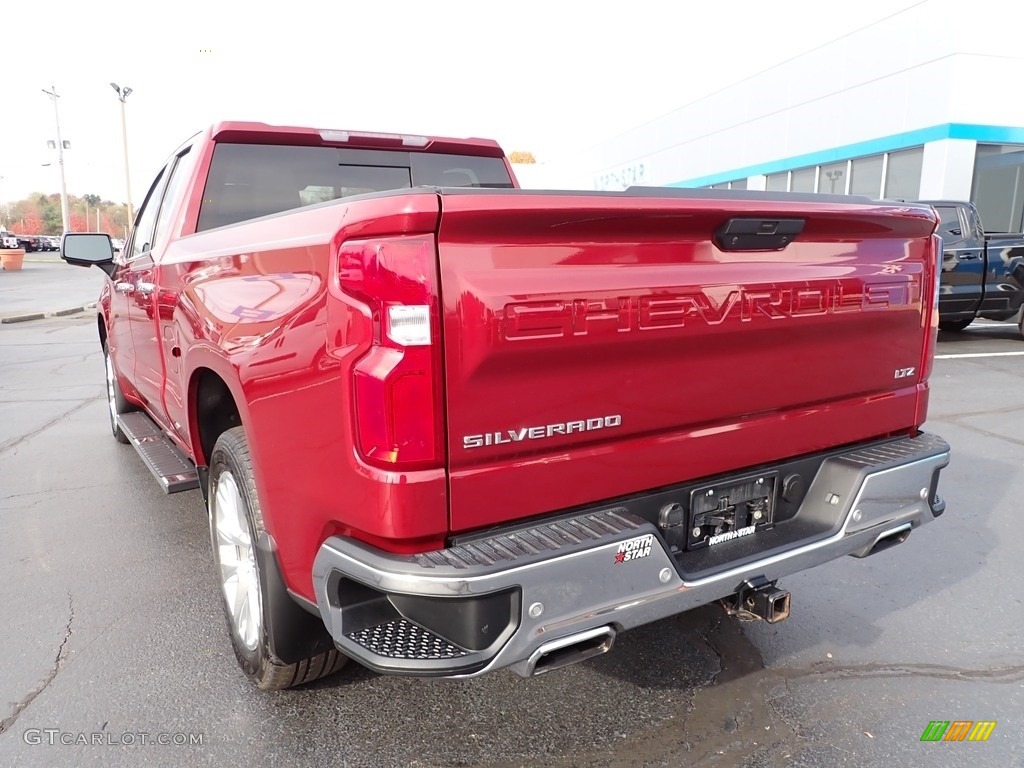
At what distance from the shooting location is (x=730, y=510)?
243 centimetres

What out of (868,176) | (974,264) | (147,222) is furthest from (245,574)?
(868,176)

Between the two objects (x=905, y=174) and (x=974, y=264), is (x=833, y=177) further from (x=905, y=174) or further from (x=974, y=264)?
(x=974, y=264)

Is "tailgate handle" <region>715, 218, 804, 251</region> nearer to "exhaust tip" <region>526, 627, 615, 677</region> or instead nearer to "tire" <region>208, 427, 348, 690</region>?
"exhaust tip" <region>526, 627, 615, 677</region>

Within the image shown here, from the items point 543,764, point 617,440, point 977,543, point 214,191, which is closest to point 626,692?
point 543,764

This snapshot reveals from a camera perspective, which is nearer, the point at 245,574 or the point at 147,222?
the point at 245,574

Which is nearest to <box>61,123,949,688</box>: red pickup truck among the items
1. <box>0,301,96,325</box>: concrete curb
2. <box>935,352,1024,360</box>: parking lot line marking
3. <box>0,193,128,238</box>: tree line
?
<box>935,352,1024,360</box>: parking lot line marking

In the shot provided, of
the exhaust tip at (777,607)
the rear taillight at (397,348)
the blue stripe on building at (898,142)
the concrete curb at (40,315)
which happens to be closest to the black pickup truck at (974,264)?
the blue stripe on building at (898,142)

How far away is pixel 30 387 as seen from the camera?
342 inches

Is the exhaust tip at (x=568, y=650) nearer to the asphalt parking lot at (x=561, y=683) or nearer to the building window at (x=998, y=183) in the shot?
the asphalt parking lot at (x=561, y=683)

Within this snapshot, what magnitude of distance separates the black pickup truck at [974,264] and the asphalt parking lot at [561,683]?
737cm

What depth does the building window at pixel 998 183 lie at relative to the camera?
16.6 meters

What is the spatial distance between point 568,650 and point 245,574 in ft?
4.41

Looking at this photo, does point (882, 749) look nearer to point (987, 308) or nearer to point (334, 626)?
point (334, 626)

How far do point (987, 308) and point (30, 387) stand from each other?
504 inches
